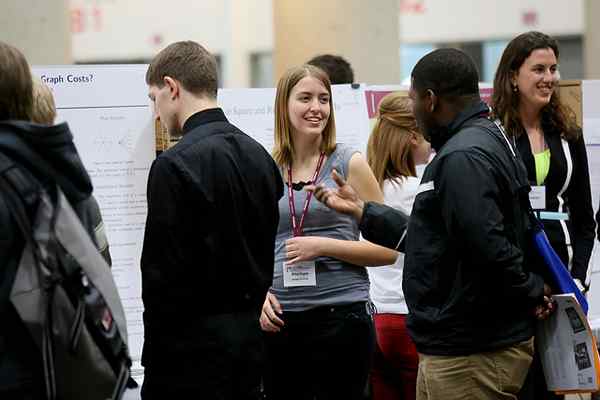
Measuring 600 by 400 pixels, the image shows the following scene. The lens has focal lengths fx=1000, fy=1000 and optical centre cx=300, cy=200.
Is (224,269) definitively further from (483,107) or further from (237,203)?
(483,107)

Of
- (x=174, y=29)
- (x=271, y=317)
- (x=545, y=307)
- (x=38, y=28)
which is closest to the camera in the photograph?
(x=545, y=307)

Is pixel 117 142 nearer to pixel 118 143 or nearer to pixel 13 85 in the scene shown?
pixel 118 143

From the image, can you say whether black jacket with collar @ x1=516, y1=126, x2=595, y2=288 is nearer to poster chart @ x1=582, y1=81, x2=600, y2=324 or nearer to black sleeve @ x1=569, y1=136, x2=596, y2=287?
black sleeve @ x1=569, y1=136, x2=596, y2=287

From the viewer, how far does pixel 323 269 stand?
321 centimetres

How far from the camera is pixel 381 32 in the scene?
7090 millimetres

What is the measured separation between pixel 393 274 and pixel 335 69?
3.36ft

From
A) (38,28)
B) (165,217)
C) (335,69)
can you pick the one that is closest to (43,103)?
(165,217)

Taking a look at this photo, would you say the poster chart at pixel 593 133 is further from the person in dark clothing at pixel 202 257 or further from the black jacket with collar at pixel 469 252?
the person in dark clothing at pixel 202 257

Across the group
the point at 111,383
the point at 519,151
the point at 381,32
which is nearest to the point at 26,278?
the point at 111,383

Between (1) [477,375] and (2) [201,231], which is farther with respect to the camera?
(1) [477,375]

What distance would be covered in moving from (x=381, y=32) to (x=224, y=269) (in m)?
4.88

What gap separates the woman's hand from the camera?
3.15 m

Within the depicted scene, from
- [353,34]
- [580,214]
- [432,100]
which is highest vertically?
[353,34]

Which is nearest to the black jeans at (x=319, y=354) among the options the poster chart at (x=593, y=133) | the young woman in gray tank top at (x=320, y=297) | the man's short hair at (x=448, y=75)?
the young woman in gray tank top at (x=320, y=297)
